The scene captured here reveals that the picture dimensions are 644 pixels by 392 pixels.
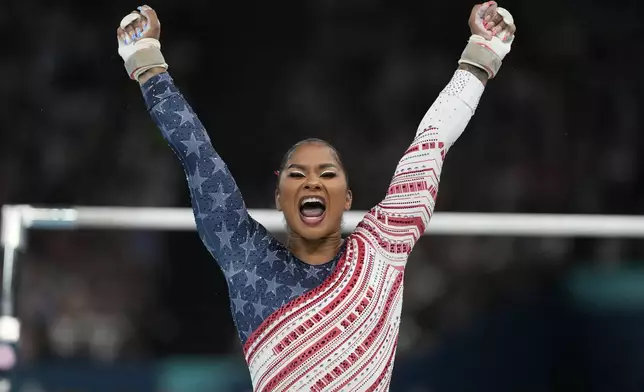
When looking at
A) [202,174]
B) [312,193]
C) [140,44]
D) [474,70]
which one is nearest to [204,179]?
[202,174]

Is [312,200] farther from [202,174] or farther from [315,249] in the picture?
[202,174]

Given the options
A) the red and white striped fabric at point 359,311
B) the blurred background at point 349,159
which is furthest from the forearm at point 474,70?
the blurred background at point 349,159

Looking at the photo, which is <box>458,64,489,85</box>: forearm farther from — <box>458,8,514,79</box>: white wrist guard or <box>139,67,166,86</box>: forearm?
<box>139,67,166,86</box>: forearm

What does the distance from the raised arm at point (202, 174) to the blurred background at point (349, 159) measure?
1.84 metres

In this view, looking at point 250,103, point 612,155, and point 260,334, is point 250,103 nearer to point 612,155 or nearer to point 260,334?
point 612,155

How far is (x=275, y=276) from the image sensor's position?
6.13 feet

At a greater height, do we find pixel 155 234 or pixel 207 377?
pixel 155 234

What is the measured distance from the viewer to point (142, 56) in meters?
1.95

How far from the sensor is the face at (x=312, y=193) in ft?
6.27

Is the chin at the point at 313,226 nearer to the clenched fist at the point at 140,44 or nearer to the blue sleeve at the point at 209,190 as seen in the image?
the blue sleeve at the point at 209,190

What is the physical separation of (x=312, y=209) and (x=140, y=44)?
0.51 m

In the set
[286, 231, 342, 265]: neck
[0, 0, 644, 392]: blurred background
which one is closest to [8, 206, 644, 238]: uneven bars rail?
[0, 0, 644, 392]: blurred background

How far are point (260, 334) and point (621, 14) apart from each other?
327 cm

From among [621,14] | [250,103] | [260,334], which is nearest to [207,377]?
[250,103]
